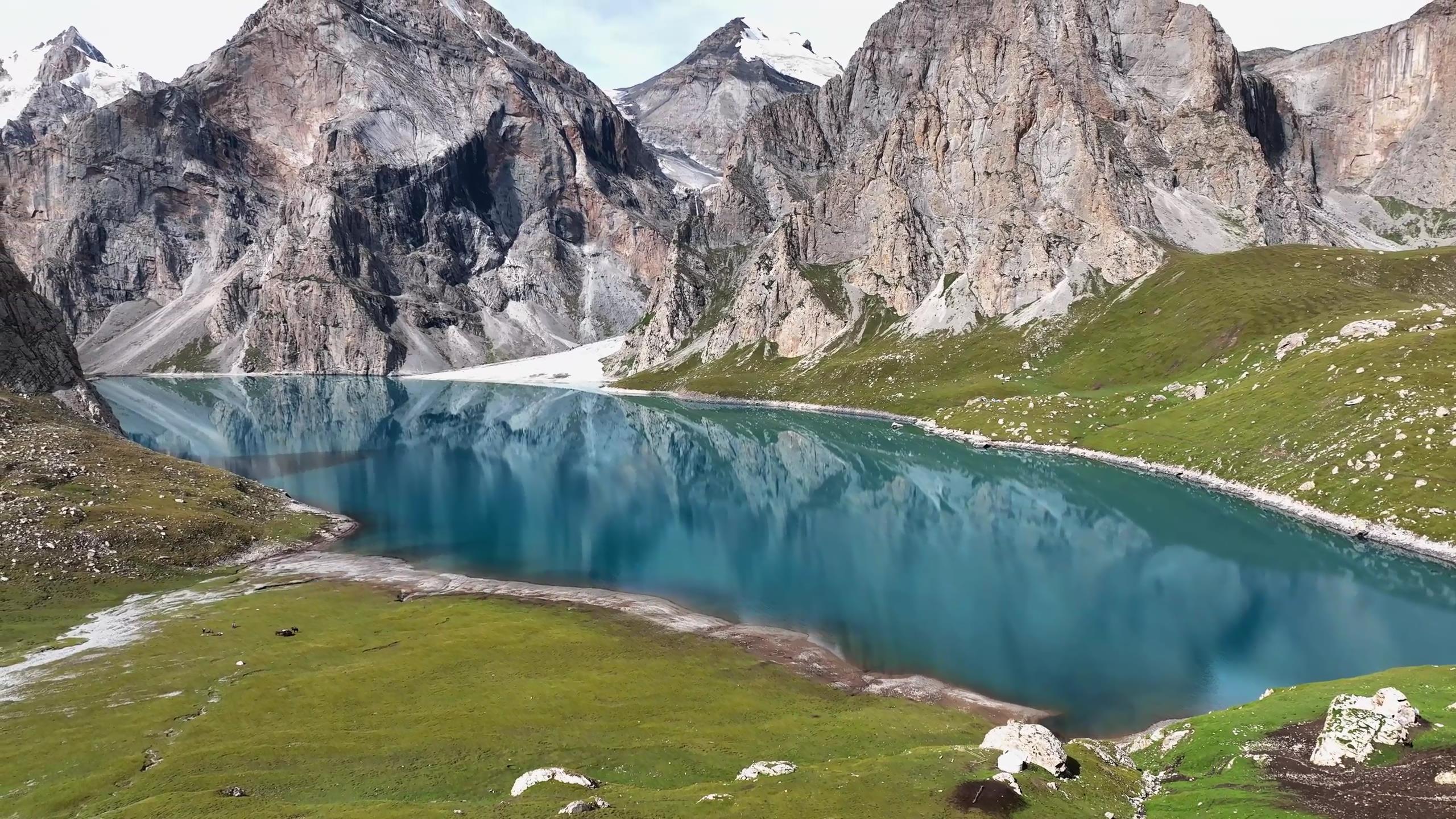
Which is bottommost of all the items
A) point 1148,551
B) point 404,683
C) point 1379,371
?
point 1148,551

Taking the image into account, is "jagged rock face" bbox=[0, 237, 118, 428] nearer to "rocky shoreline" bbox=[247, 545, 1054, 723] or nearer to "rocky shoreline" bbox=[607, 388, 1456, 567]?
"rocky shoreline" bbox=[247, 545, 1054, 723]

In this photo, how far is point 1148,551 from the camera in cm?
8506

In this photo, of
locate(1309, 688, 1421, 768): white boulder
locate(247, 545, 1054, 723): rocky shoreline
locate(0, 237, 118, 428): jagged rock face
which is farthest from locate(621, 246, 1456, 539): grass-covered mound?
locate(0, 237, 118, 428): jagged rock face

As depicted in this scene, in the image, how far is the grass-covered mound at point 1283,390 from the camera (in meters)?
85.8

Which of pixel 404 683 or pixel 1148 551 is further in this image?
pixel 1148 551

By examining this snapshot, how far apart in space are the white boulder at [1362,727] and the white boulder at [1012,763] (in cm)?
1083

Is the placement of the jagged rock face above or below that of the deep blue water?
above

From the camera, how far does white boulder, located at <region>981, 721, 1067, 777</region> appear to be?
100ft

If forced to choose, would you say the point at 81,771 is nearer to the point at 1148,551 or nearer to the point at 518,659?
the point at 518,659

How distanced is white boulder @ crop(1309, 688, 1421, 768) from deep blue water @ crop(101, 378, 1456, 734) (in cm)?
1664

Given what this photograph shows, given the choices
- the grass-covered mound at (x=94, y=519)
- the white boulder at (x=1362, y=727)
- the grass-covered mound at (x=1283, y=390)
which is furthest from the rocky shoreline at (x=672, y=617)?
the grass-covered mound at (x=1283, y=390)

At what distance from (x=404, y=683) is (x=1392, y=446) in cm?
10302

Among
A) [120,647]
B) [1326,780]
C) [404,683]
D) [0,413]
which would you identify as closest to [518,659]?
[404,683]

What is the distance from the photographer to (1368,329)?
124750 millimetres
